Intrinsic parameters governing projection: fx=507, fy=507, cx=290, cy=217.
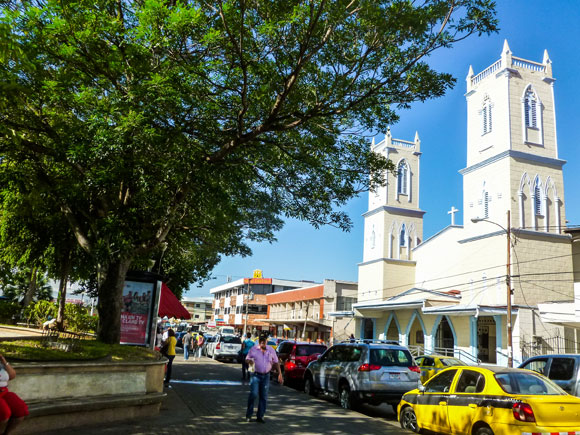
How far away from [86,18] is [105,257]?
490 centimetres

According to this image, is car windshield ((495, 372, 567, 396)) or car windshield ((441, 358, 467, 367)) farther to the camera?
car windshield ((441, 358, 467, 367))

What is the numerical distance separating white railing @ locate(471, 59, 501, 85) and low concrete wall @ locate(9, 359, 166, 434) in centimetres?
3602

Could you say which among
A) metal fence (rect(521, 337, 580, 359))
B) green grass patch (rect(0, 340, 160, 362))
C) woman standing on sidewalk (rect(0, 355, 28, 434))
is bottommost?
woman standing on sidewalk (rect(0, 355, 28, 434))

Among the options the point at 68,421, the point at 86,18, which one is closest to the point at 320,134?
the point at 86,18

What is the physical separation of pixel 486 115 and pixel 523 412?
1360 inches

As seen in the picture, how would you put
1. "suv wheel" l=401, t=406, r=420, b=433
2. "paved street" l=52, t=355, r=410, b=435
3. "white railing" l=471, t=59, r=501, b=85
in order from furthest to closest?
"white railing" l=471, t=59, r=501, b=85 → "suv wheel" l=401, t=406, r=420, b=433 → "paved street" l=52, t=355, r=410, b=435

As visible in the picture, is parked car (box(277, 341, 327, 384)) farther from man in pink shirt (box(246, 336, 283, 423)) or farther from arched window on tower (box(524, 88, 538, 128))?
arched window on tower (box(524, 88, 538, 128))

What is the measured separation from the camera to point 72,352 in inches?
361

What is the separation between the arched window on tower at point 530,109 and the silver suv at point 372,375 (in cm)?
2942

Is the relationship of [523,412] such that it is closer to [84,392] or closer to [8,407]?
[8,407]

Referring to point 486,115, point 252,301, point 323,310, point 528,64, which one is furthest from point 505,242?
point 252,301

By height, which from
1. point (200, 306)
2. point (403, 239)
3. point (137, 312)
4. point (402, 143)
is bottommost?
point (137, 312)

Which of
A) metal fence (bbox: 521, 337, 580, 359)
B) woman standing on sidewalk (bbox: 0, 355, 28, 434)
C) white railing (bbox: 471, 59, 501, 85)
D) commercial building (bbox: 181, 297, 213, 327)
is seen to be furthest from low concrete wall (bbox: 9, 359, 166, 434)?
commercial building (bbox: 181, 297, 213, 327)

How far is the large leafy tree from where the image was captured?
9.49 metres
